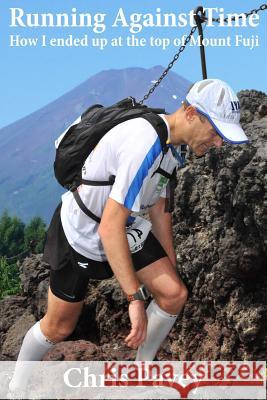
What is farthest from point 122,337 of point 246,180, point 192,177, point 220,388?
point 220,388

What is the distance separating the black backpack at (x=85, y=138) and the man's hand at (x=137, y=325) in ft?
2.73

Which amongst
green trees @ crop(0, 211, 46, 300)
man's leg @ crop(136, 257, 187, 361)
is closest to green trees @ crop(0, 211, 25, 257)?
green trees @ crop(0, 211, 46, 300)

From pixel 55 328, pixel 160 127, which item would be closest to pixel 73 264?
pixel 55 328

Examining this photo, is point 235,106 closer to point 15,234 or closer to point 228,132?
point 228,132

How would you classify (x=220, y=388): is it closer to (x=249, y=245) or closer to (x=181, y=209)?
(x=249, y=245)

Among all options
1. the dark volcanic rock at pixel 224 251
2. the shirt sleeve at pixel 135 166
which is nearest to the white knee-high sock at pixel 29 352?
the shirt sleeve at pixel 135 166

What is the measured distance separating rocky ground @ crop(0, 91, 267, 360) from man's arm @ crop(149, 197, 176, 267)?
1169mm

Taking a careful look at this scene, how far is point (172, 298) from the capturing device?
4.78 m

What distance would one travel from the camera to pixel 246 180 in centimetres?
599

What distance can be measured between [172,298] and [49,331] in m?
1.07

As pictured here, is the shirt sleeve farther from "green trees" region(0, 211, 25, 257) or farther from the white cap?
"green trees" region(0, 211, 25, 257)

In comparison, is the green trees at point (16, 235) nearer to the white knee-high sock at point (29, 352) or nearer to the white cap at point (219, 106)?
the white knee-high sock at point (29, 352)

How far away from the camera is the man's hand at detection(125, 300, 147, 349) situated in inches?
156

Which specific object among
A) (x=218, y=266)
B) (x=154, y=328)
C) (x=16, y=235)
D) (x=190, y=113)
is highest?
(x=190, y=113)
